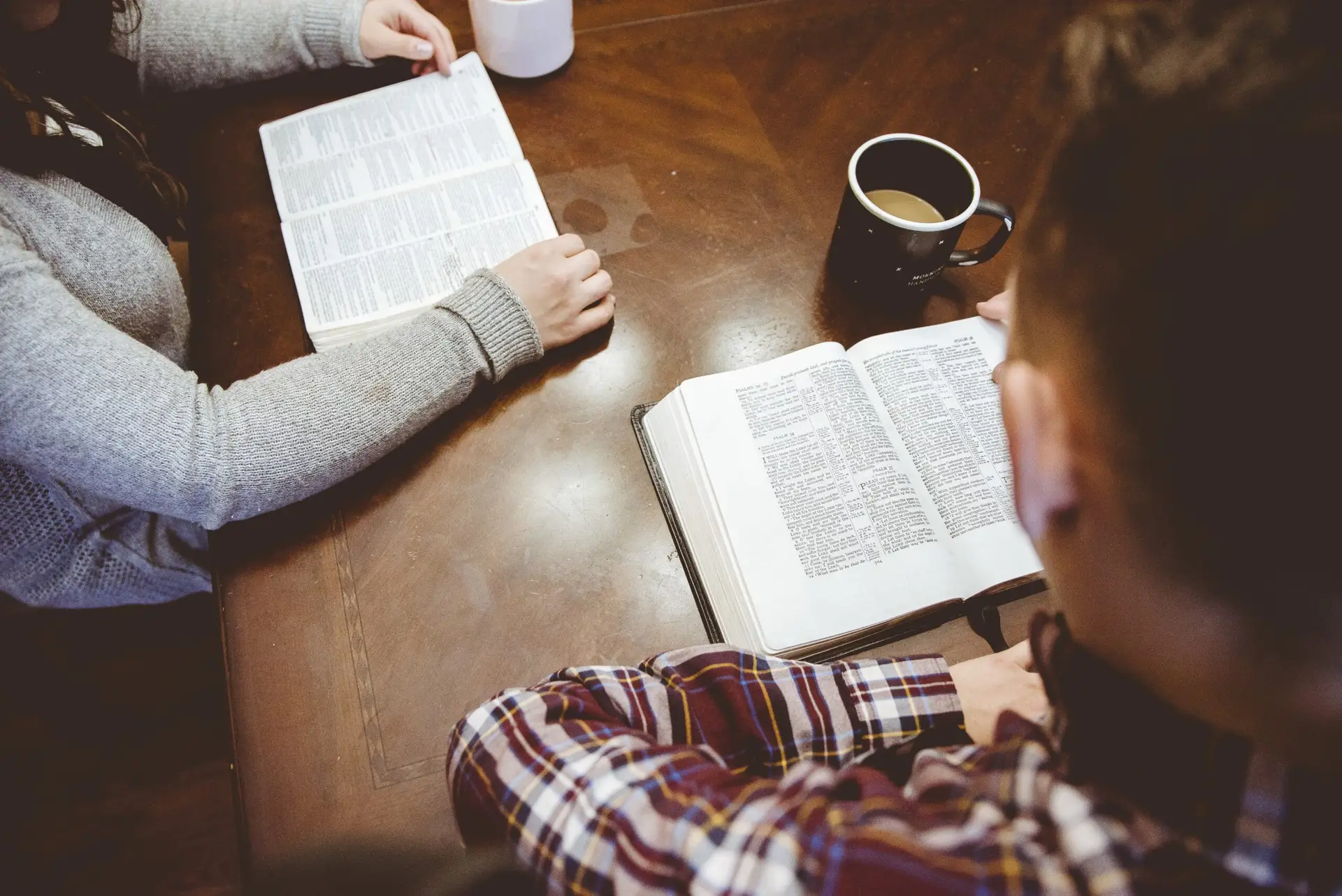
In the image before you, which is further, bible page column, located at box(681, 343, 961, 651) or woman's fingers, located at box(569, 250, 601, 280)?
woman's fingers, located at box(569, 250, 601, 280)

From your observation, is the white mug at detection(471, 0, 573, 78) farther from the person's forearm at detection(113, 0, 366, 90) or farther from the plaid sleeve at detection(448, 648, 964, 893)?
the plaid sleeve at detection(448, 648, 964, 893)

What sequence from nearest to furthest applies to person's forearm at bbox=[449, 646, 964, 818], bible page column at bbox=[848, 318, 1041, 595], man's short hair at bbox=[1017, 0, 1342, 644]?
man's short hair at bbox=[1017, 0, 1342, 644], person's forearm at bbox=[449, 646, 964, 818], bible page column at bbox=[848, 318, 1041, 595]

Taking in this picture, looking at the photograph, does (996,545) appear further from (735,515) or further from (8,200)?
(8,200)

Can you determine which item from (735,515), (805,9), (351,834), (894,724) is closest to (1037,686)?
(894,724)

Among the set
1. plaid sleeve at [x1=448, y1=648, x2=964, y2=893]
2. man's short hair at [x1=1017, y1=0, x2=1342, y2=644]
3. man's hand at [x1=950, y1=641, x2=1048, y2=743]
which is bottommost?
man's hand at [x1=950, y1=641, x2=1048, y2=743]

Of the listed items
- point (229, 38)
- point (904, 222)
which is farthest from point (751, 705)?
point (229, 38)

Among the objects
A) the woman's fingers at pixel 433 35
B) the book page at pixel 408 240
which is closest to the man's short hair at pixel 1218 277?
the book page at pixel 408 240

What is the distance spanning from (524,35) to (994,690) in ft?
2.58

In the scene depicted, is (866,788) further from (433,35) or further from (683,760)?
(433,35)

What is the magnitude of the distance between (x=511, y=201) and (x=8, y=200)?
1.34 ft

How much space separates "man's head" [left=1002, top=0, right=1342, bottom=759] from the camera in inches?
8.6

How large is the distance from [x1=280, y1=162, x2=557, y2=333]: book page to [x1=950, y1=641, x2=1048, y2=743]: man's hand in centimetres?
56

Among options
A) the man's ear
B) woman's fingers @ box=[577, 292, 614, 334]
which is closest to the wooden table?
woman's fingers @ box=[577, 292, 614, 334]

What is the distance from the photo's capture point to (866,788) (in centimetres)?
40
